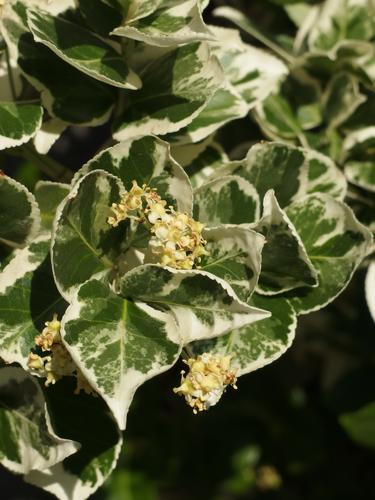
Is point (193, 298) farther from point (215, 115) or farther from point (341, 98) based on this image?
point (341, 98)

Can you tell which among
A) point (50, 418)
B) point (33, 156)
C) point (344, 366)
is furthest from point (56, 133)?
point (344, 366)

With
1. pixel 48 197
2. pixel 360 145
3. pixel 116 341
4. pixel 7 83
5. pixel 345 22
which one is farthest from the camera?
pixel 345 22

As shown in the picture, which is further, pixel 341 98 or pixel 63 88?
pixel 341 98

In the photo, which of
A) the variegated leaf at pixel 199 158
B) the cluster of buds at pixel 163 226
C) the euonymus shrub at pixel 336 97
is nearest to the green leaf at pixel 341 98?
the euonymus shrub at pixel 336 97

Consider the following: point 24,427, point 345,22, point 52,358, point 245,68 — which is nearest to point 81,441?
point 24,427

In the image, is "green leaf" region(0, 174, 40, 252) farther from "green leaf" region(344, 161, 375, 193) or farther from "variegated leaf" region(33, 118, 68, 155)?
"green leaf" region(344, 161, 375, 193)

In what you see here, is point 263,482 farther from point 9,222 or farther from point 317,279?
point 9,222

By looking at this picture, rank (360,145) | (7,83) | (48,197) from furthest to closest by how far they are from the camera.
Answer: (360,145), (7,83), (48,197)
